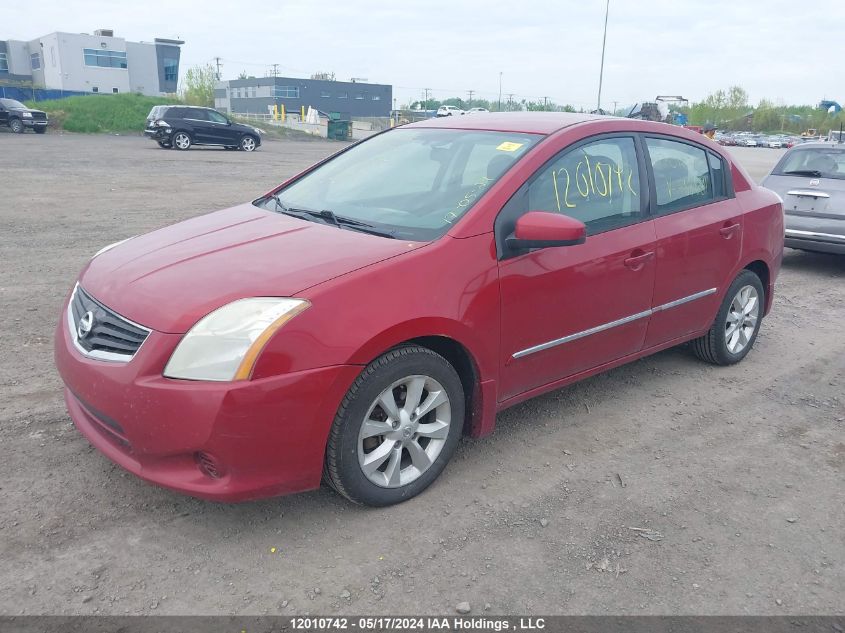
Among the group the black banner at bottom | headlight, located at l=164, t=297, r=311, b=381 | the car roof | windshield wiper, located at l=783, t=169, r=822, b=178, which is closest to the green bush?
windshield wiper, located at l=783, t=169, r=822, b=178

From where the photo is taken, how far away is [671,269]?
13.7 ft

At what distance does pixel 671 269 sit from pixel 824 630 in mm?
2191

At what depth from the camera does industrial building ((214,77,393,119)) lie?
93938mm

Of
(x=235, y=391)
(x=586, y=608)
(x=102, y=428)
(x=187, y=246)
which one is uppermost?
(x=187, y=246)

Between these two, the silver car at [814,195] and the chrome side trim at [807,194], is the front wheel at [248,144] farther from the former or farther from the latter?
the chrome side trim at [807,194]

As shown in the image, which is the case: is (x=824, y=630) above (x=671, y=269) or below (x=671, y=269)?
below

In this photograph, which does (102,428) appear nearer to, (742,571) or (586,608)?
(586,608)

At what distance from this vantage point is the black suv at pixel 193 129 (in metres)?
26.3

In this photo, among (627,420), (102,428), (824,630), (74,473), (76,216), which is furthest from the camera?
(76,216)

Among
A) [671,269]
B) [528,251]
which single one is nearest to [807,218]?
[671,269]

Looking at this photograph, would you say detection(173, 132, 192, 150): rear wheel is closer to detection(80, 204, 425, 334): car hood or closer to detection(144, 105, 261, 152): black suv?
detection(144, 105, 261, 152): black suv

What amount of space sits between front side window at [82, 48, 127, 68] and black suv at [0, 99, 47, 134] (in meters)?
42.7

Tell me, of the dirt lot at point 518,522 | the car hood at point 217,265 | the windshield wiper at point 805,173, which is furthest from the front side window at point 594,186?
the windshield wiper at point 805,173

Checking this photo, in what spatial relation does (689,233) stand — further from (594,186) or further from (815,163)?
(815,163)
